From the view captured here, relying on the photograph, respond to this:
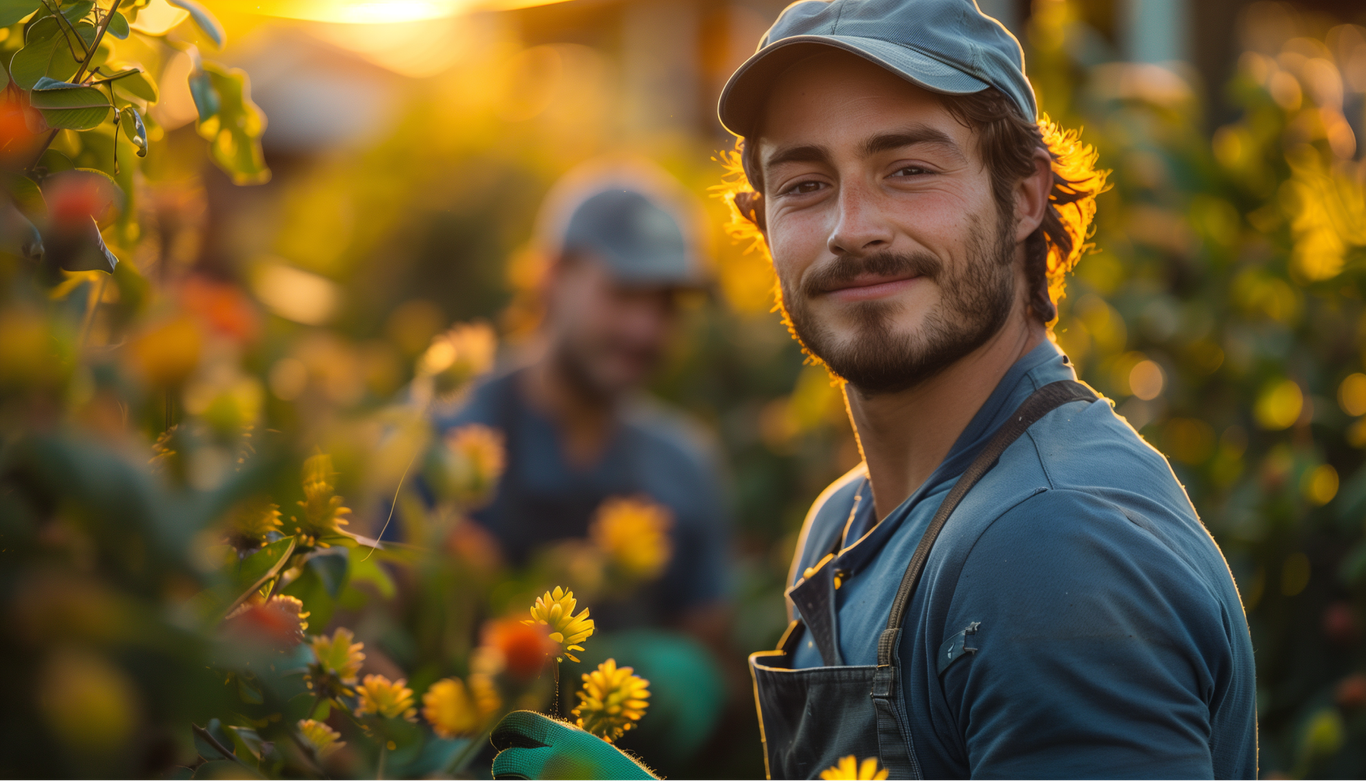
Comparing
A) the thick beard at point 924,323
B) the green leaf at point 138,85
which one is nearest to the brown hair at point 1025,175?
the thick beard at point 924,323

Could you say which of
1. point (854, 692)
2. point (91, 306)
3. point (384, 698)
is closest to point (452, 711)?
point (384, 698)

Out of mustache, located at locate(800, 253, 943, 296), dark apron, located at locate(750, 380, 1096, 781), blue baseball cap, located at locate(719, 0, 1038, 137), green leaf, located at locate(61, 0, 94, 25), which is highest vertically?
blue baseball cap, located at locate(719, 0, 1038, 137)

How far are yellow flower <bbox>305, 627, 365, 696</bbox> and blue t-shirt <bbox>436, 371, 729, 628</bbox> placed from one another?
246 cm

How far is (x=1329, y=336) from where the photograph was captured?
2650mm

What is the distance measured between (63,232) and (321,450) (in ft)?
0.71

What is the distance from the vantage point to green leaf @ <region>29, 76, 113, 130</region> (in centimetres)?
74

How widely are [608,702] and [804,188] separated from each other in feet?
2.27

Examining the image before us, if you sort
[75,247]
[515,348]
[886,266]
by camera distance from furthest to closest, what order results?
[515,348]
[886,266]
[75,247]

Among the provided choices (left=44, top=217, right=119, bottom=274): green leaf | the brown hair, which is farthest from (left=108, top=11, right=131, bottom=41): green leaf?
the brown hair

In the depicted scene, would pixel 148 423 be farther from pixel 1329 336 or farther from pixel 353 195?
pixel 353 195

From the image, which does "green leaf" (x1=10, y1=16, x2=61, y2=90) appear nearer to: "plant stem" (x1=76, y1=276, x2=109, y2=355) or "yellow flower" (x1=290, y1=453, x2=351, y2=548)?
"plant stem" (x1=76, y1=276, x2=109, y2=355)

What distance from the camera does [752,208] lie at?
1.62 metres

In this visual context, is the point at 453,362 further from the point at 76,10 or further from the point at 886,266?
the point at 76,10

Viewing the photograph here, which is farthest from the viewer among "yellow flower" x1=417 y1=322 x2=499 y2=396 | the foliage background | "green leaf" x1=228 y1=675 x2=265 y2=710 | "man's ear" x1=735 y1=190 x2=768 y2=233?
"yellow flower" x1=417 y1=322 x2=499 y2=396
